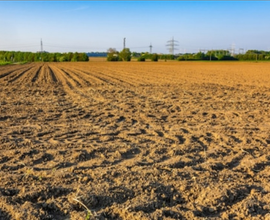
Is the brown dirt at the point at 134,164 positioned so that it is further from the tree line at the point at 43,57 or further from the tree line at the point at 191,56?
the tree line at the point at 43,57

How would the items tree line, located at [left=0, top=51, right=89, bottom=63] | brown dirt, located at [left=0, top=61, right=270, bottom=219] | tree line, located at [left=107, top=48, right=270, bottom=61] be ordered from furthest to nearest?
tree line, located at [left=0, top=51, right=89, bottom=63] → tree line, located at [left=107, top=48, right=270, bottom=61] → brown dirt, located at [left=0, top=61, right=270, bottom=219]

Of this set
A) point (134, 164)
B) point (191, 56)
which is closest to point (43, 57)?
point (191, 56)

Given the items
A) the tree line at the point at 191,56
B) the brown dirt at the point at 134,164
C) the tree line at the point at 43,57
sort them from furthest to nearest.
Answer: the tree line at the point at 43,57
the tree line at the point at 191,56
the brown dirt at the point at 134,164

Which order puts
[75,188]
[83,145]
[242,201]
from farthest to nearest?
[83,145], [75,188], [242,201]

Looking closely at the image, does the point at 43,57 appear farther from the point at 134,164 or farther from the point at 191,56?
the point at 134,164

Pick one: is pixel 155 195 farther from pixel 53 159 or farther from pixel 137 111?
pixel 137 111

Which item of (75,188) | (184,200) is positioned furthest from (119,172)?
(184,200)

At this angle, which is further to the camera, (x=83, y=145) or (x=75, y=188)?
(x=83, y=145)

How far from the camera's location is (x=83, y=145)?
6.02 meters

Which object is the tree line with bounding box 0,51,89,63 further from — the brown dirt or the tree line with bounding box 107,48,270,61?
the brown dirt

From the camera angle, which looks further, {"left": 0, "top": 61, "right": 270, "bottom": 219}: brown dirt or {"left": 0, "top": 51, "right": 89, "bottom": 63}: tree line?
{"left": 0, "top": 51, "right": 89, "bottom": 63}: tree line

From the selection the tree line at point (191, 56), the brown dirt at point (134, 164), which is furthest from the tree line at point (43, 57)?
the brown dirt at point (134, 164)

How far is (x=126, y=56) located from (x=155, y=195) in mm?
98948

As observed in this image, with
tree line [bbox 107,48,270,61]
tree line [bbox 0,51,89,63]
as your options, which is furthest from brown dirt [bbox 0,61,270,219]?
tree line [bbox 0,51,89,63]
